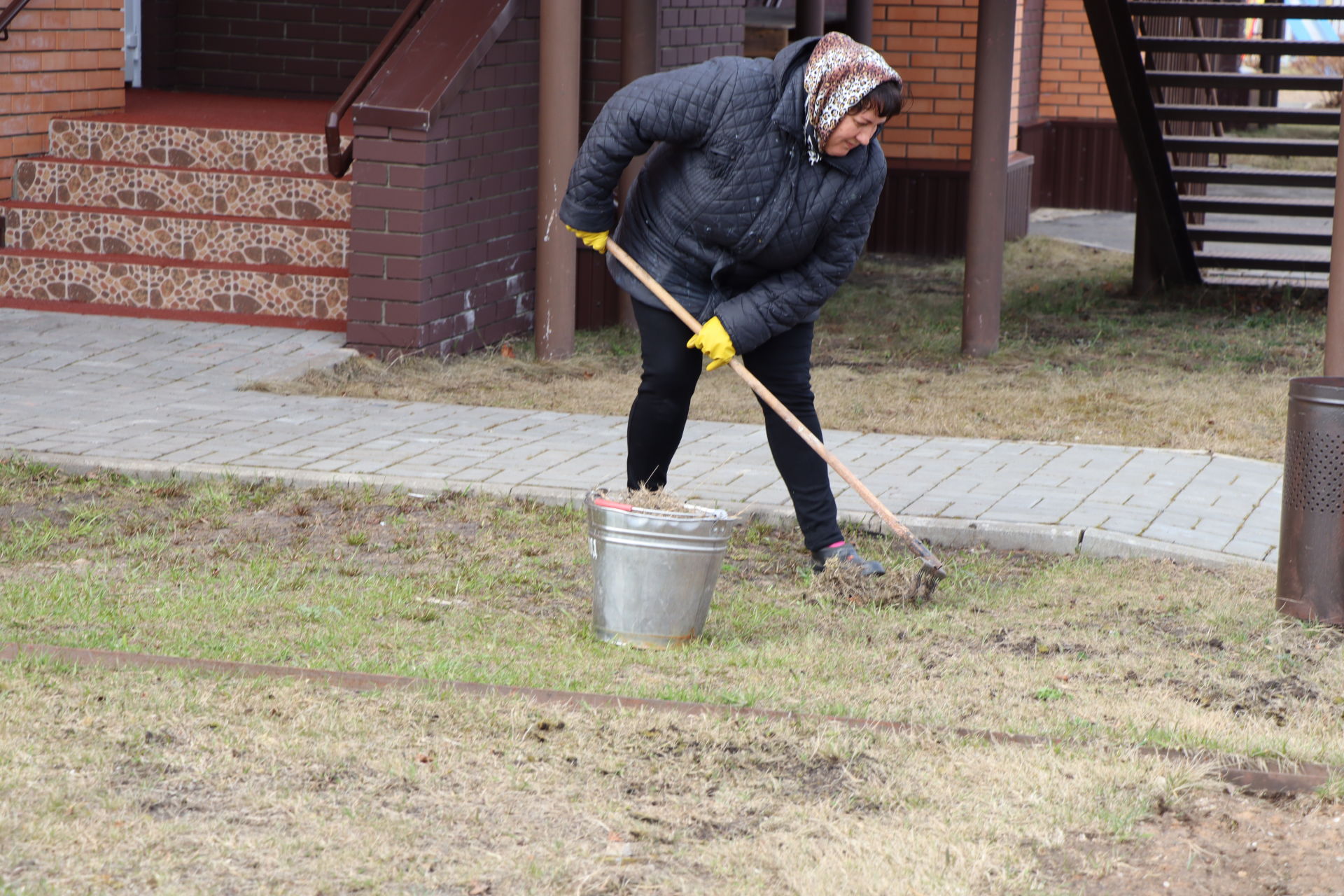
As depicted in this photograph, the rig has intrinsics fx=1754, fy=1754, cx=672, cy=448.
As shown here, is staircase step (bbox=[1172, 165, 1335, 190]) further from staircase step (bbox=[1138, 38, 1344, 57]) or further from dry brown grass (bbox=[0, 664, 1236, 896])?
dry brown grass (bbox=[0, 664, 1236, 896])

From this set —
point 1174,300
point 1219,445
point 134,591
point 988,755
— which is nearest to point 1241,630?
point 988,755

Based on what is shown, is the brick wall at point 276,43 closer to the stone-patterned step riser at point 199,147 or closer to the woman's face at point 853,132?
the stone-patterned step riser at point 199,147

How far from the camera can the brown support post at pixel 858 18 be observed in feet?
45.5

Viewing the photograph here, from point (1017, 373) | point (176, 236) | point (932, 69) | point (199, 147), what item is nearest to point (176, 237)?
point (176, 236)

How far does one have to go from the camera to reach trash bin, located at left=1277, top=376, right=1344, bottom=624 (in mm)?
4973

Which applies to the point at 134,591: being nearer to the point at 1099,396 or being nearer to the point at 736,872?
the point at 736,872

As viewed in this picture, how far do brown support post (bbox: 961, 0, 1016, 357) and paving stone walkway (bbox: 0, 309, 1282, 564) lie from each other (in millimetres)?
2453

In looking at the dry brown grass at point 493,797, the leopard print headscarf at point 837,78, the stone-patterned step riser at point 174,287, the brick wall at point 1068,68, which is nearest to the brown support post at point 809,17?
the stone-patterned step riser at point 174,287

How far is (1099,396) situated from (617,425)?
2572mm

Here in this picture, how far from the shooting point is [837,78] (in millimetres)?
4789

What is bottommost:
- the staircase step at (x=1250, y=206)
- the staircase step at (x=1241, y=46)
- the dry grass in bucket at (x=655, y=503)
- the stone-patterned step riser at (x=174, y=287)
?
the dry grass in bucket at (x=655, y=503)

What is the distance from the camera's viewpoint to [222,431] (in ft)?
22.9

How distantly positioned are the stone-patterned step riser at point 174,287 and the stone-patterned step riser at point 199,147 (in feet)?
2.66

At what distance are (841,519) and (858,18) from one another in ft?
28.7
